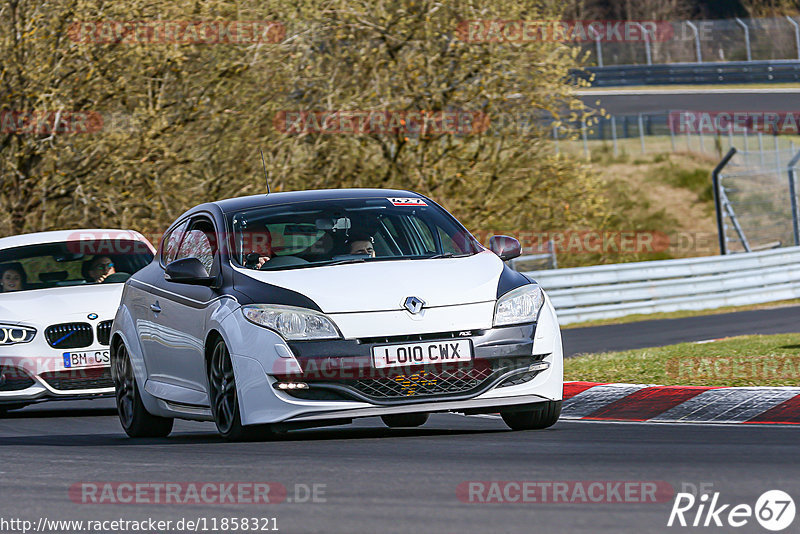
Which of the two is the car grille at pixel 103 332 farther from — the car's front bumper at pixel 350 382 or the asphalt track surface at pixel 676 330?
the asphalt track surface at pixel 676 330

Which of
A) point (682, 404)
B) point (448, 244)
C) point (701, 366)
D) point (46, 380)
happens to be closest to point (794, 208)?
point (701, 366)

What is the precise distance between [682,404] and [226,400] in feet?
9.80

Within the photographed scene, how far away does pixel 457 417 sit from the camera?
10.4 metres

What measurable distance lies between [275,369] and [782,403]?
321cm

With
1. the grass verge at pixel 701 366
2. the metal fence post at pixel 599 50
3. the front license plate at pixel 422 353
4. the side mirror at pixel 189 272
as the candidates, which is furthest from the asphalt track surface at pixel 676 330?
the metal fence post at pixel 599 50

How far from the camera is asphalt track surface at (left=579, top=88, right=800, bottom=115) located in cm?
4638

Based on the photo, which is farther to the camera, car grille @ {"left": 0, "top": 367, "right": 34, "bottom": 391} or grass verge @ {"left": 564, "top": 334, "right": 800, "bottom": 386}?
car grille @ {"left": 0, "top": 367, "right": 34, "bottom": 391}

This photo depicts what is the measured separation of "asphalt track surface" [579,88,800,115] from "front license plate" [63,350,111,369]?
1376 inches

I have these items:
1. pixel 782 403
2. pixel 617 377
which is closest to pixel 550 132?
pixel 617 377

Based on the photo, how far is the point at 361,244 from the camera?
865cm

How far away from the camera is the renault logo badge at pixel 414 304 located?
7.64 meters

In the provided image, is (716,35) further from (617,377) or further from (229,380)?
(229,380)

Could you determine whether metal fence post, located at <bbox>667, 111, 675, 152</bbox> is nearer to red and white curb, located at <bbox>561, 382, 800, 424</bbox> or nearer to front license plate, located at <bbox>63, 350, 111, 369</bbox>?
front license plate, located at <bbox>63, 350, 111, 369</bbox>

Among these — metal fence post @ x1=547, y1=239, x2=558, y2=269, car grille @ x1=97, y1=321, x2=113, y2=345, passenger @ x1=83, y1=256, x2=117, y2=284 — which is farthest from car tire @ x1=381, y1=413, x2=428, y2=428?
metal fence post @ x1=547, y1=239, x2=558, y2=269
